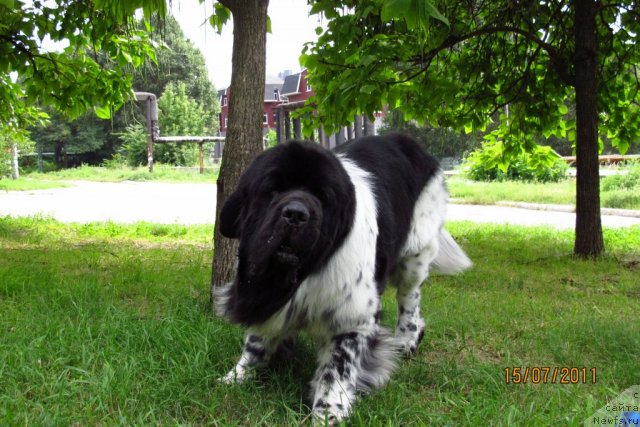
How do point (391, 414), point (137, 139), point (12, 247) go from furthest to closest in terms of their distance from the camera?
point (137, 139) → point (12, 247) → point (391, 414)

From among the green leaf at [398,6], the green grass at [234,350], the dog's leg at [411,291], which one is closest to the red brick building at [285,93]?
the green grass at [234,350]

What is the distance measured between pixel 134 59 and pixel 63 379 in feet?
17.8

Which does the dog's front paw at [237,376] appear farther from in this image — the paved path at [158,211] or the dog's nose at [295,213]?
the paved path at [158,211]

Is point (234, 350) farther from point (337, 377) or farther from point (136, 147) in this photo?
point (136, 147)

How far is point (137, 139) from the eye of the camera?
41438mm

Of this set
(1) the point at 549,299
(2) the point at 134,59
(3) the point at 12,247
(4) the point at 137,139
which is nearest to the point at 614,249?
(1) the point at 549,299

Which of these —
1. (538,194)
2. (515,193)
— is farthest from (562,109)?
(515,193)

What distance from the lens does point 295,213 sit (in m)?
2.39

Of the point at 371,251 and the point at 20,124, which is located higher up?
the point at 20,124

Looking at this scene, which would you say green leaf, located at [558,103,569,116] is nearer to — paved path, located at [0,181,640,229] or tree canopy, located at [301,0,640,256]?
tree canopy, located at [301,0,640,256]

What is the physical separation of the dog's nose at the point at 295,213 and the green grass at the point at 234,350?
0.87 metres

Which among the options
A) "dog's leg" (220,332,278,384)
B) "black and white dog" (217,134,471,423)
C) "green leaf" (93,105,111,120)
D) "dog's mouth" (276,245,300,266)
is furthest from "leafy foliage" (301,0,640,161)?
"dog's mouth" (276,245,300,266)

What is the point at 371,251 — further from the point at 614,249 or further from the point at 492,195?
the point at 492,195
